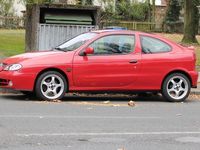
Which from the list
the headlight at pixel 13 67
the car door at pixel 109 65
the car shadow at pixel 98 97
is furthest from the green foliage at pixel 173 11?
the headlight at pixel 13 67

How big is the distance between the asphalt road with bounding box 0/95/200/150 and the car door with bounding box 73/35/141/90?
0.43 metres

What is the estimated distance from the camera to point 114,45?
1408 centimetres

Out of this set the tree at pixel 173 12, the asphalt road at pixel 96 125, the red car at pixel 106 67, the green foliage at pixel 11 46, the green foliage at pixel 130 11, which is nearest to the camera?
the asphalt road at pixel 96 125

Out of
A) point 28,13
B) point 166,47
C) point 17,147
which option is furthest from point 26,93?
point 17,147

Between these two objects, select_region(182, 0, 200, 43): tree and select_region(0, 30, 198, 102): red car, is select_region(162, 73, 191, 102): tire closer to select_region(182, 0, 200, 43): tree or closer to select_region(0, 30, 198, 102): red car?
select_region(0, 30, 198, 102): red car

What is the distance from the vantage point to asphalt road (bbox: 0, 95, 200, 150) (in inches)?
341

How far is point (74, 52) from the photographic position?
1363cm

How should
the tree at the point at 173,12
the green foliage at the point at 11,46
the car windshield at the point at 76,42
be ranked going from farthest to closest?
the tree at the point at 173,12 → the green foliage at the point at 11,46 → the car windshield at the point at 76,42

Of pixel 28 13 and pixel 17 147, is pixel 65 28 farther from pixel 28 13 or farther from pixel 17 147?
pixel 17 147

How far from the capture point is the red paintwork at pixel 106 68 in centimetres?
1328

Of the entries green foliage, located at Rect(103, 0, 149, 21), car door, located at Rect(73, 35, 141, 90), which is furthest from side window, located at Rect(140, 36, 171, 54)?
green foliage, located at Rect(103, 0, 149, 21)

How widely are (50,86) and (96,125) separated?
3.32 metres

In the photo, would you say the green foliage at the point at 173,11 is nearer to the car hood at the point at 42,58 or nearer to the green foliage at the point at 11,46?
the green foliage at the point at 11,46

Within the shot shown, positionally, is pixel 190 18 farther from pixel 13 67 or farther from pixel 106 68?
pixel 13 67
